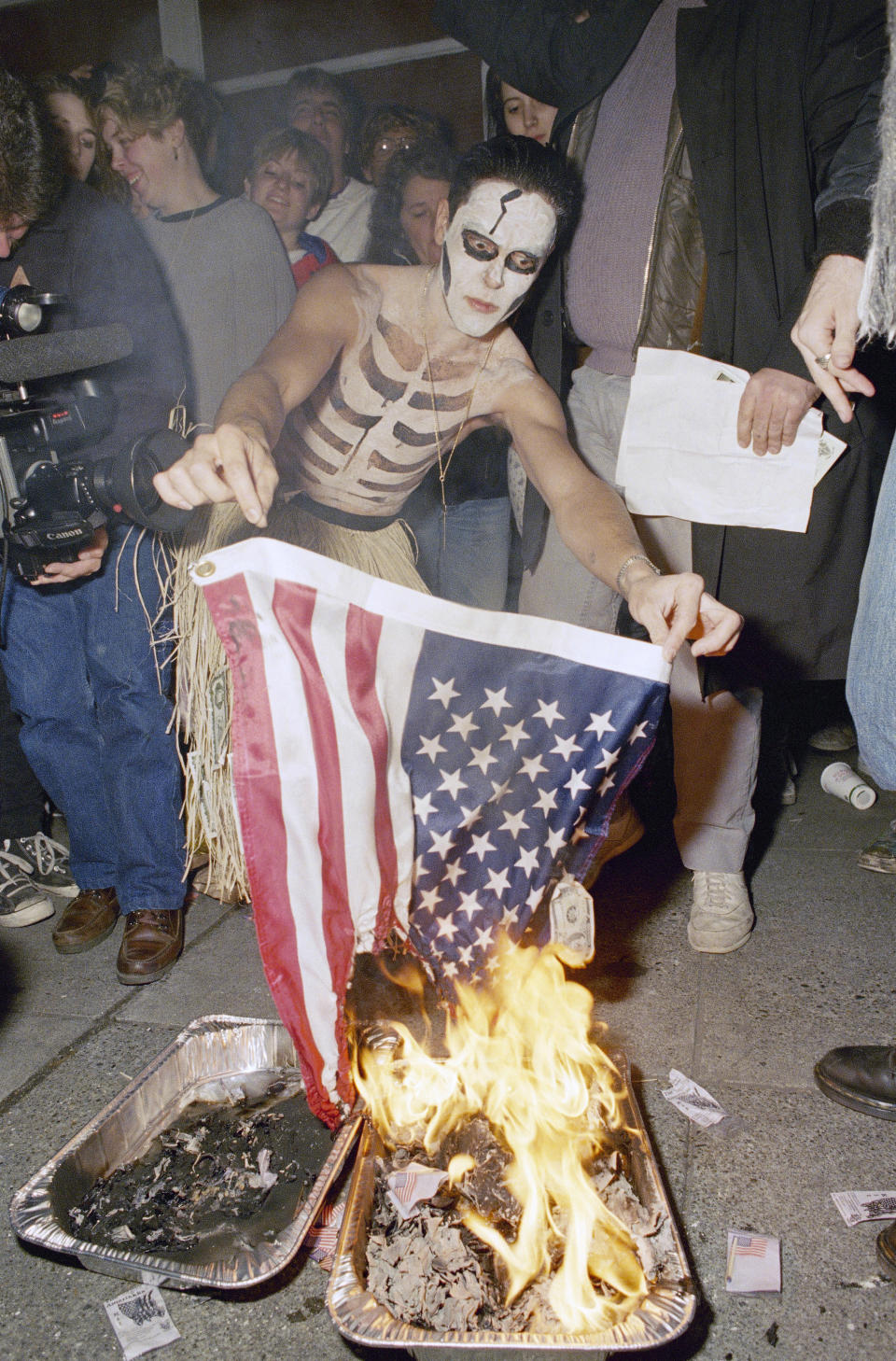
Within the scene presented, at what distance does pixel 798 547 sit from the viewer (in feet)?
6.39

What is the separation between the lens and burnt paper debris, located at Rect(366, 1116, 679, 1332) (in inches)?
44.8

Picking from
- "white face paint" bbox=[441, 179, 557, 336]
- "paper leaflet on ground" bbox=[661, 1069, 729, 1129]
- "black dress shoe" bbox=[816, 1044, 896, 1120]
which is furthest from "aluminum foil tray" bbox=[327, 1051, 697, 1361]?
"white face paint" bbox=[441, 179, 557, 336]

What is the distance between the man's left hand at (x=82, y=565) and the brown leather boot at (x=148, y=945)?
855 mm

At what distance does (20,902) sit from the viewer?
253cm

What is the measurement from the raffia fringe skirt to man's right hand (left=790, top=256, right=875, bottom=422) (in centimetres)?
106

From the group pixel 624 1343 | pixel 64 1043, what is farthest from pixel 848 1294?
pixel 64 1043

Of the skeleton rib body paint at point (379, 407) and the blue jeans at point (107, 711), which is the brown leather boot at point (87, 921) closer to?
the blue jeans at point (107, 711)

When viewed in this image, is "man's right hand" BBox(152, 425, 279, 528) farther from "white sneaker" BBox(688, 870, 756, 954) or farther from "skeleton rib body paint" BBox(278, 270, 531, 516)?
"white sneaker" BBox(688, 870, 756, 954)

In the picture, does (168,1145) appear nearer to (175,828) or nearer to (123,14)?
(175,828)

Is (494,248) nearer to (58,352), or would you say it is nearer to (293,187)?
(58,352)

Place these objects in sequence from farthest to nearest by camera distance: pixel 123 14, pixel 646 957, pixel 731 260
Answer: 1. pixel 123 14
2. pixel 646 957
3. pixel 731 260

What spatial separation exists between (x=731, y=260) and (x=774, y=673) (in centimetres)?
87

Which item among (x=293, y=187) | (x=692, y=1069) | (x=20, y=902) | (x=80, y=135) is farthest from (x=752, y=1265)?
(x=80, y=135)

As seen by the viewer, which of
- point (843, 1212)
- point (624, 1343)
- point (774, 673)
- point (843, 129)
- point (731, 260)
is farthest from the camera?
point (774, 673)
